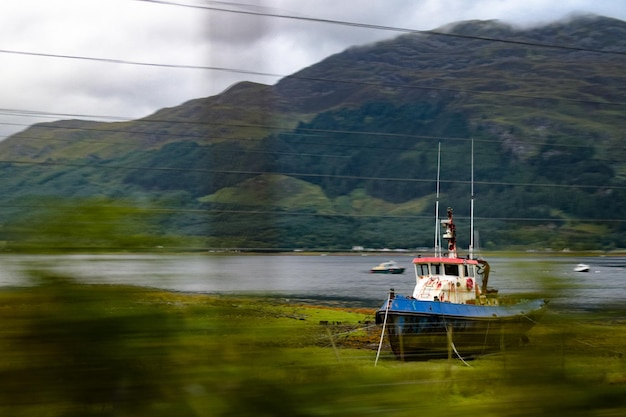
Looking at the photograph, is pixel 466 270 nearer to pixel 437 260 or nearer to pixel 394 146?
pixel 437 260

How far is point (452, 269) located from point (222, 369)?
40.2ft

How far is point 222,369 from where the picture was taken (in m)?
1.44

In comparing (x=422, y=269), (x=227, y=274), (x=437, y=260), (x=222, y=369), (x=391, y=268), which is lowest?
(x=391, y=268)

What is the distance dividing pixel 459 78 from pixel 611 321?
2.63 metres

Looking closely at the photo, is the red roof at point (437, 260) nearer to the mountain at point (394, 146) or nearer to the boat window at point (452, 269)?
the boat window at point (452, 269)

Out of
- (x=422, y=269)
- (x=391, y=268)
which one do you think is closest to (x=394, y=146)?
(x=422, y=269)

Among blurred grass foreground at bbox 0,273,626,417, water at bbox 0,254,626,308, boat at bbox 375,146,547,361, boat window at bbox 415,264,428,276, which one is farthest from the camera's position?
boat window at bbox 415,264,428,276

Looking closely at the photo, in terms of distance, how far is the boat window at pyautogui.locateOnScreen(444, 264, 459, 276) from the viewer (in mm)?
13305

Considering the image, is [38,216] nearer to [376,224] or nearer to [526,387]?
[526,387]

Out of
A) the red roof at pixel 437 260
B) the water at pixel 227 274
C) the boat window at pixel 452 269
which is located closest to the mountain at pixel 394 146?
the water at pixel 227 274

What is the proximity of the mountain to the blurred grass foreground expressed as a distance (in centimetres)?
67

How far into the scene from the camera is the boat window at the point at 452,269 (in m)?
13.3

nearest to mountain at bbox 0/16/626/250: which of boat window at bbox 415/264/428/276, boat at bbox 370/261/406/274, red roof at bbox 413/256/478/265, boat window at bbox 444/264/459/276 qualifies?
red roof at bbox 413/256/478/265

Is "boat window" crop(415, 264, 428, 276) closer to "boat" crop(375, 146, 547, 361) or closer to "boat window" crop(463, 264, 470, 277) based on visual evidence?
"boat" crop(375, 146, 547, 361)
